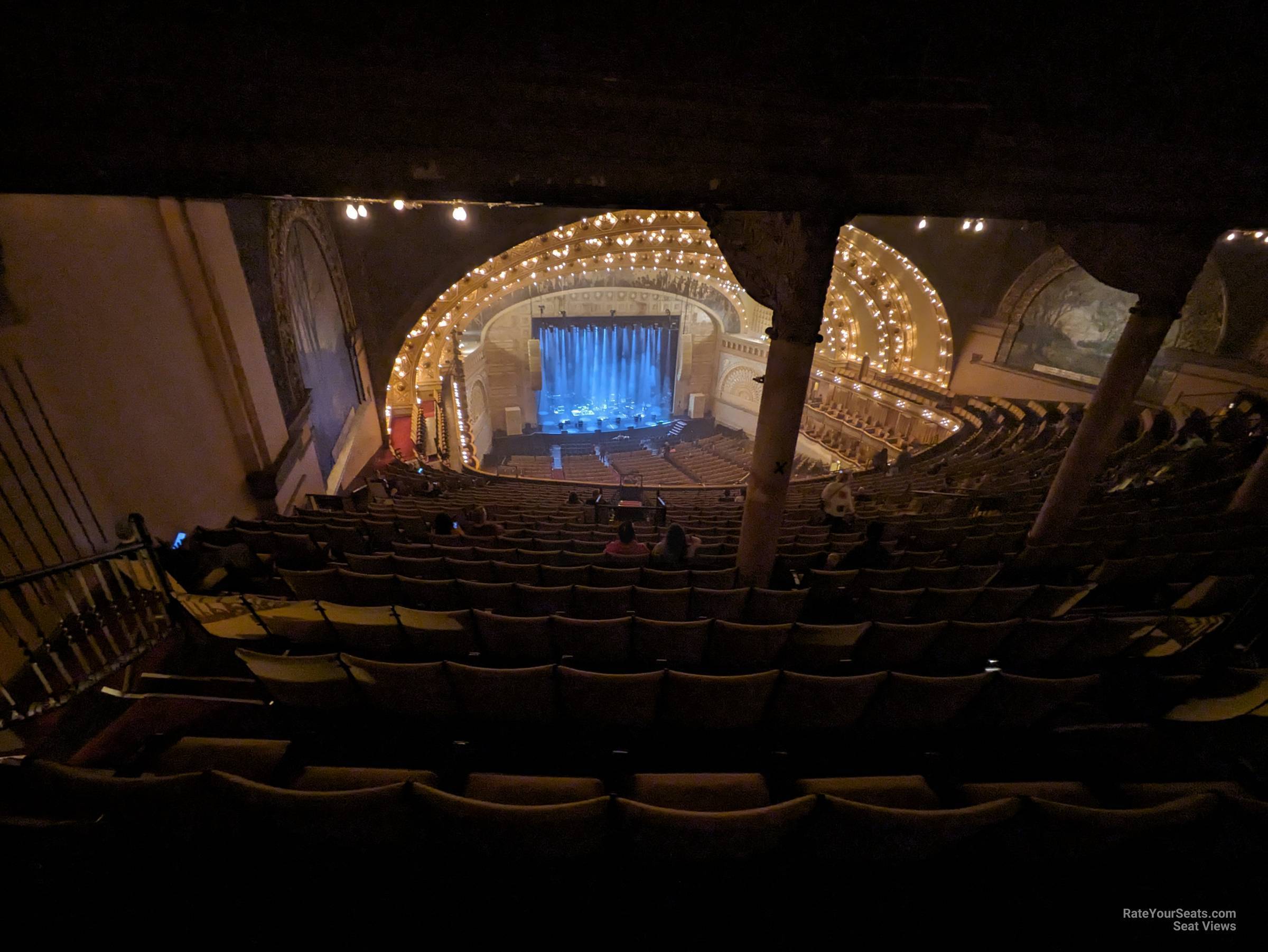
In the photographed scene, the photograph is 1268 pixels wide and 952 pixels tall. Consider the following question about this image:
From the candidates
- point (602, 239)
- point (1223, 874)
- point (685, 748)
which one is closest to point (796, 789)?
point (685, 748)

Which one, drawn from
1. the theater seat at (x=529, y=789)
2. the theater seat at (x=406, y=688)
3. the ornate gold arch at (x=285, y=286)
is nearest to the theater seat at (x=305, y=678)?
the theater seat at (x=406, y=688)

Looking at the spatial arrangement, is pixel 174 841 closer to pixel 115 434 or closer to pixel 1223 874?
pixel 115 434

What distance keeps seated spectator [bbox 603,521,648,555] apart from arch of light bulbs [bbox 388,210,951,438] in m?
10.9

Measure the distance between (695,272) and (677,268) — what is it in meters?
1.38

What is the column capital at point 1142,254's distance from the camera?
4.06m

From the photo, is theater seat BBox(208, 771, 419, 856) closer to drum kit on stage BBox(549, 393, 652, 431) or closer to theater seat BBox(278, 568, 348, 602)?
theater seat BBox(278, 568, 348, 602)

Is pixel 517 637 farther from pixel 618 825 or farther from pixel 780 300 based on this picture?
pixel 780 300

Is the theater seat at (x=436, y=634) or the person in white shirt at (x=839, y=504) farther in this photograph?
the person in white shirt at (x=839, y=504)

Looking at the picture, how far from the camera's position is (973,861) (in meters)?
2.33

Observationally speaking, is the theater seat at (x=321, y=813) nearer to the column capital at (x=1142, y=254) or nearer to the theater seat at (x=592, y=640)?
the theater seat at (x=592, y=640)

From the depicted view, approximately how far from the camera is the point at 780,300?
381 centimetres

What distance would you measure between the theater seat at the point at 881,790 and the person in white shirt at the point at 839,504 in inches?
183

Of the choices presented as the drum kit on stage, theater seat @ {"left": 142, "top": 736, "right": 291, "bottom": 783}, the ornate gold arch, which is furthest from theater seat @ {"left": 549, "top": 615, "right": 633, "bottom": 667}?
the drum kit on stage

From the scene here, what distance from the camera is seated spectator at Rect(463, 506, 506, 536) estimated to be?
6406 millimetres
